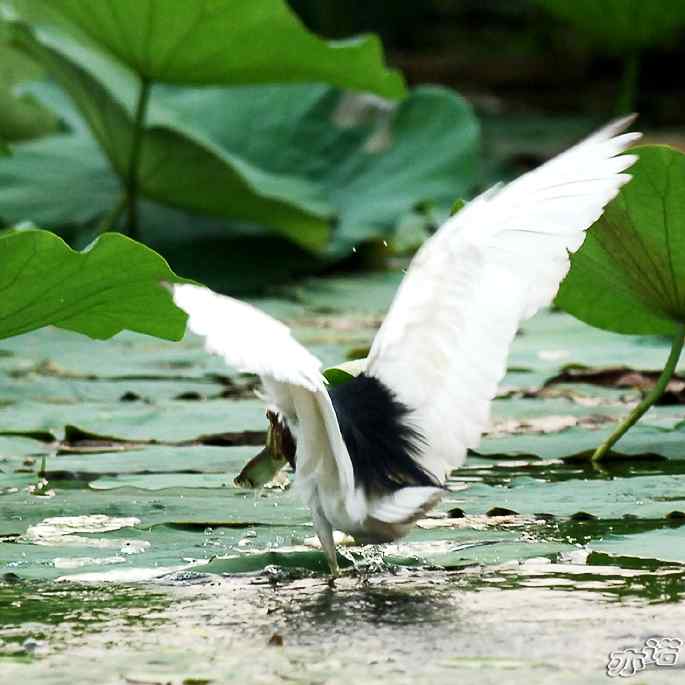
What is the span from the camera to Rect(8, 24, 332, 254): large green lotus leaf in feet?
12.3

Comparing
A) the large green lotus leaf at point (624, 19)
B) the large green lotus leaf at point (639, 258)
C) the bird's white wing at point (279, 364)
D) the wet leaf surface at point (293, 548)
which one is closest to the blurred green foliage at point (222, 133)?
the wet leaf surface at point (293, 548)

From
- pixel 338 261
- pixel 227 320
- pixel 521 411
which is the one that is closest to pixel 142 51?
pixel 338 261

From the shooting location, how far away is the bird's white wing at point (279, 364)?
1.37 meters

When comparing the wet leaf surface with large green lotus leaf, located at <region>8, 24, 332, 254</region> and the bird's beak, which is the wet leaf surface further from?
large green lotus leaf, located at <region>8, 24, 332, 254</region>

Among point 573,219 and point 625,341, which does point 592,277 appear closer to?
point 573,219

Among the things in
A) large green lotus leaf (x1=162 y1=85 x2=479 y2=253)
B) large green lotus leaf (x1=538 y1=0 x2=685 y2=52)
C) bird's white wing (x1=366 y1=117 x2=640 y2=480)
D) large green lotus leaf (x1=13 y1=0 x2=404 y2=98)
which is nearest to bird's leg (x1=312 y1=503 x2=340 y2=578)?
bird's white wing (x1=366 y1=117 x2=640 y2=480)

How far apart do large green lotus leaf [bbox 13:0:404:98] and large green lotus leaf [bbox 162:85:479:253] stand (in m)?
0.67

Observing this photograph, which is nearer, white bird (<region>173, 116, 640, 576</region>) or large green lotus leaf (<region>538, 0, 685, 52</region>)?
white bird (<region>173, 116, 640, 576</region>)

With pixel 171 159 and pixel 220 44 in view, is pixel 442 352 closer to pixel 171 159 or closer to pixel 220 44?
pixel 220 44

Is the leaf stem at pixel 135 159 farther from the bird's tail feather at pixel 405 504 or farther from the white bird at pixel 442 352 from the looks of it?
the bird's tail feather at pixel 405 504

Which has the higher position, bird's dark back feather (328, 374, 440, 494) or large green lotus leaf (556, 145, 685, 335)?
large green lotus leaf (556, 145, 685, 335)

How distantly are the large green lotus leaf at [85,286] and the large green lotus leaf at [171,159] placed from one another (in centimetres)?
174

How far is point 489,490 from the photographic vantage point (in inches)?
80.9

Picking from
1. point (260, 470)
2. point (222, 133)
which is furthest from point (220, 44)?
point (260, 470)
